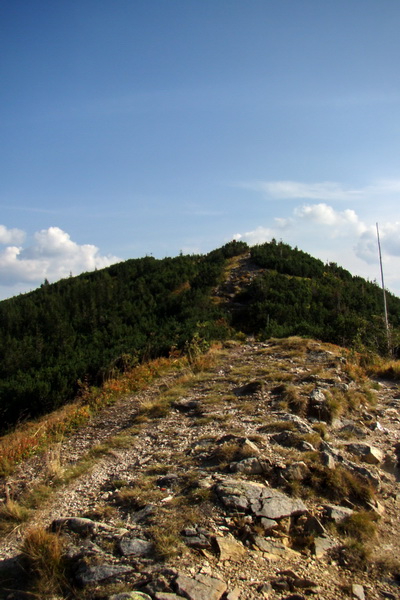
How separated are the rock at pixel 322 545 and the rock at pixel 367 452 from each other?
226cm

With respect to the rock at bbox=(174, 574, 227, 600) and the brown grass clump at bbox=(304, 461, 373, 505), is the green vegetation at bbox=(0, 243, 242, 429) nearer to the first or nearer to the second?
the brown grass clump at bbox=(304, 461, 373, 505)

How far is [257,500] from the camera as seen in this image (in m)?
4.72

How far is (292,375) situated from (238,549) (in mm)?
6179

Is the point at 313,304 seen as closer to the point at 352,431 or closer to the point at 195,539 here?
the point at 352,431

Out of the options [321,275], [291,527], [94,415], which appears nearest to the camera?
[291,527]

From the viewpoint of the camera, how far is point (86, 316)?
802 inches

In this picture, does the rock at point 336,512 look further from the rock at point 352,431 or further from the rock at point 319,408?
the rock at point 319,408

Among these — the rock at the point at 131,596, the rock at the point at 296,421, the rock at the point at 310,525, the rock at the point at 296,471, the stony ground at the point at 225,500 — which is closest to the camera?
the rock at the point at 131,596

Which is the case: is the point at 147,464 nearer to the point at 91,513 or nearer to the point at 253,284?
the point at 91,513

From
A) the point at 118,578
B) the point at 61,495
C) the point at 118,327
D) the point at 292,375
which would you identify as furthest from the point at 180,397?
the point at 118,327

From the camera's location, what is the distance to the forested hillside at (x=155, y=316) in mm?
12703

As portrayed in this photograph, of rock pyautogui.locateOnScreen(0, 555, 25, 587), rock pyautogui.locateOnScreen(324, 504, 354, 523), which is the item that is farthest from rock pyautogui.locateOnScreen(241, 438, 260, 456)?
rock pyautogui.locateOnScreen(0, 555, 25, 587)

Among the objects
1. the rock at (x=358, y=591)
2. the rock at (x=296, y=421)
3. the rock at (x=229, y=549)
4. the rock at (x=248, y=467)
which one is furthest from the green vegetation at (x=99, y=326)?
the rock at (x=358, y=591)

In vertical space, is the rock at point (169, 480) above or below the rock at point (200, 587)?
above
